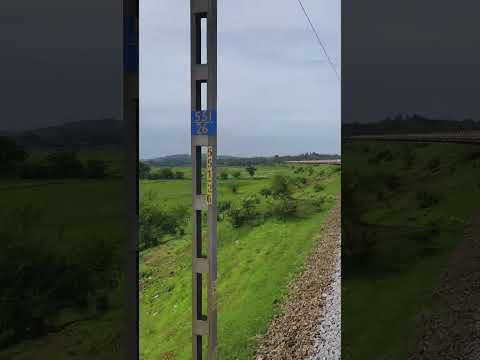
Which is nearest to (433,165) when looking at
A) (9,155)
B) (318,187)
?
(9,155)

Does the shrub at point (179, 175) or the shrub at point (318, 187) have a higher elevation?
the shrub at point (179, 175)

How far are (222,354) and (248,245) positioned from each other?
1272 millimetres

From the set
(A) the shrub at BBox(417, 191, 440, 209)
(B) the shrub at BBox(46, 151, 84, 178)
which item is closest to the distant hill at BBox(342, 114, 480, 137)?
(A) the shrub at BBox(417, 191, 440, 209)

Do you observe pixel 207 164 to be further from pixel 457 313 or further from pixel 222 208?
pixel 222 208

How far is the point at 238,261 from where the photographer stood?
4.38 m

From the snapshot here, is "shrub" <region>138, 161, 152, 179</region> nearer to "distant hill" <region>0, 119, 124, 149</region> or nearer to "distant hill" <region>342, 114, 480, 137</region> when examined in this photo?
Answer: "distant hill" <region>0, 119, 124, 149</region>

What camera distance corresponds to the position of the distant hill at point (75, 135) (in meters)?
1.53

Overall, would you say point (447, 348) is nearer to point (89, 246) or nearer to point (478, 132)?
point (478, 132)

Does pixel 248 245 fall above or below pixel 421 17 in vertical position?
below

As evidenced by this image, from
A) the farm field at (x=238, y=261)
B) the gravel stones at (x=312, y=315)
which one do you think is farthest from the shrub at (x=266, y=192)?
the gravel stones at (x=312, y=315)

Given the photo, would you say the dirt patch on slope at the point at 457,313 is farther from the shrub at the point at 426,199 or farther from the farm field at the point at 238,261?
the farm field at the point at 238,261

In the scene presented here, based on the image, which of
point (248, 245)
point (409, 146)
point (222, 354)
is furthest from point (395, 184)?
point (248, 245)

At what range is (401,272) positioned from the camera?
215 centimetres

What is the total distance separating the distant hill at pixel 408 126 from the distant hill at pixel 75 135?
1.13m
